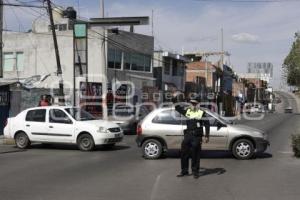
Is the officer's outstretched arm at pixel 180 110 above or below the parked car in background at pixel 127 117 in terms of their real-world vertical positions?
above

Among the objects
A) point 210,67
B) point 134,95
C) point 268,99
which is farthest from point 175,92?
point 268,99

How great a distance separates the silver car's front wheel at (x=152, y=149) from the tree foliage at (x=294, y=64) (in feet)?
59.0

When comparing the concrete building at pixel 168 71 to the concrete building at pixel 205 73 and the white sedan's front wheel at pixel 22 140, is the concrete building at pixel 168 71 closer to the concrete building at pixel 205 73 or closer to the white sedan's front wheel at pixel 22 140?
the concrete building at pixel 205 73

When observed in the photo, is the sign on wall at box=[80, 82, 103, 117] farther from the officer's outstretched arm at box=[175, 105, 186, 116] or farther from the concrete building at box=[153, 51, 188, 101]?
the officer's outstretched arm at box=[175, 105, 186, 116]

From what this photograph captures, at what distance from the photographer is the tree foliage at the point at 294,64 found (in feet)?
112

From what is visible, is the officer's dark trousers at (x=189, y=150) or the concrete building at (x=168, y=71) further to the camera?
the concrete building at (x=168, y=71)

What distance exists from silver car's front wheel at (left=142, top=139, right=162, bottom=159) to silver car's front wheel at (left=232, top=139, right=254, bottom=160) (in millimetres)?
2109

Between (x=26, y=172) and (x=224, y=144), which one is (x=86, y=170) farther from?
(x=224, y=144)

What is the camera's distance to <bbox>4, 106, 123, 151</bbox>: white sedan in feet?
60.5

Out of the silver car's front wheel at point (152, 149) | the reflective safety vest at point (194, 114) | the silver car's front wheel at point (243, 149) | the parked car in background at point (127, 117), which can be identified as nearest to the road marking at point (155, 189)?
the reflective safety vest at point (194, 114)

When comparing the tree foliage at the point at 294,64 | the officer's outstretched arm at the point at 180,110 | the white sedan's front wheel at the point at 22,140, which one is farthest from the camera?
the tree foliage at the point at 294,64

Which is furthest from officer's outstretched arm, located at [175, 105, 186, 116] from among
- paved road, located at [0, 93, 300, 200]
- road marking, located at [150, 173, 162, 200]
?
road marking, located at [150, 173, 162, 200]

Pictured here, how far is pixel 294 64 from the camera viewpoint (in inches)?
1507

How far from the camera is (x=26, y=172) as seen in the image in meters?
13.0
